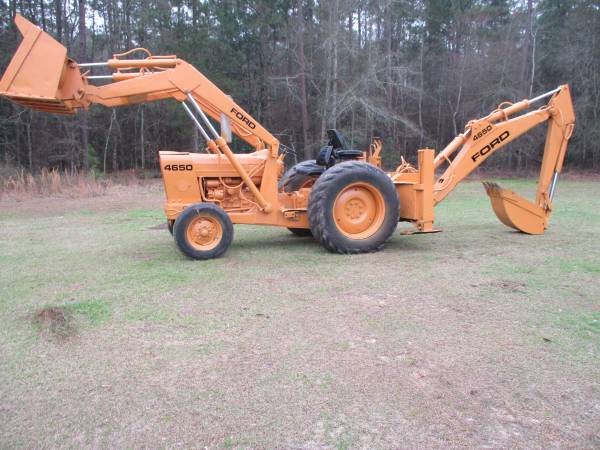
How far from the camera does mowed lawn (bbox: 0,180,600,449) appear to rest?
2594 millimetres

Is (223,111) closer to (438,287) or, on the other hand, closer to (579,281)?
(438,287)

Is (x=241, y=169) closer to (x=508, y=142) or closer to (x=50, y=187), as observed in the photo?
(x=508, y=142)

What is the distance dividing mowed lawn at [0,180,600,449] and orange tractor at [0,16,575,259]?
53cm

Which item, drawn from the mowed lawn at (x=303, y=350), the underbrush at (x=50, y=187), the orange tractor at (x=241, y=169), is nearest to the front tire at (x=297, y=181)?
the orange tractor at (x=241, y=169)

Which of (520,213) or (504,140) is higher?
(504,140)

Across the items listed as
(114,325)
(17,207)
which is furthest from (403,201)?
(17,207)

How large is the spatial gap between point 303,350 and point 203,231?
3303 millimetres

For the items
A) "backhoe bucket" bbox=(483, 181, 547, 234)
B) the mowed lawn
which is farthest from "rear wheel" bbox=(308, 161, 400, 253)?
"backhoe bucket" bbox=(483, 181, 547, 234)

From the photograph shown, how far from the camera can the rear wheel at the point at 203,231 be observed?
6.24 m

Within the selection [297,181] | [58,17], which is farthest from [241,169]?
[58,17]

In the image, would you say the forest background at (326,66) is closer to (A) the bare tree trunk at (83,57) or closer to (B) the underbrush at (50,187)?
(A) the bare tree trunk at (83,57)

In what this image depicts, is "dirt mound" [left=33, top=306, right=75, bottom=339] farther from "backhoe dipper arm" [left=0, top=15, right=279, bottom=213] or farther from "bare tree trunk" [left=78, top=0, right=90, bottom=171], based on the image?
"bare tree trunk" [left=78, top=0, right=90, bottom=171]

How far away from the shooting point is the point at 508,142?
25.1ft

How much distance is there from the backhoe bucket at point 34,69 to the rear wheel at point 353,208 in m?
3.55
